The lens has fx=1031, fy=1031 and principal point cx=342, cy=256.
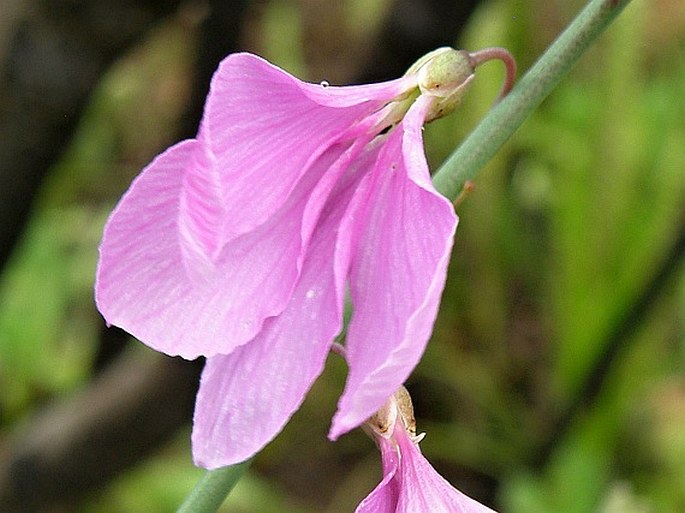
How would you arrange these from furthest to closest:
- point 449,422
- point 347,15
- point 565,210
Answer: point 347,15, point 449,422, point 565,210

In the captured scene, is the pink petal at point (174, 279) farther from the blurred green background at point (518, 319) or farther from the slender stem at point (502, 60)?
the blurred green background at point (518, 319)

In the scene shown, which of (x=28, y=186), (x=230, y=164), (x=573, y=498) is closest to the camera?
(x=230, y=164)

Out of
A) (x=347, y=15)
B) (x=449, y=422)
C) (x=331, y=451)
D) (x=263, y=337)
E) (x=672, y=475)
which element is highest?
(x=263, y=337)

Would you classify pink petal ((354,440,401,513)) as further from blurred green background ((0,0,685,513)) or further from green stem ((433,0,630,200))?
blurred green background ((0,0,685,513))

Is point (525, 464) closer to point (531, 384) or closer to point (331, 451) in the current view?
point (531, 384)

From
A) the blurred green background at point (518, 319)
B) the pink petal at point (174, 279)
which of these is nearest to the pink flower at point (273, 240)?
the pink petal at point (174, 279)

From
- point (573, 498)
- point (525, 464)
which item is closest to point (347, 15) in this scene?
point (525, 464)

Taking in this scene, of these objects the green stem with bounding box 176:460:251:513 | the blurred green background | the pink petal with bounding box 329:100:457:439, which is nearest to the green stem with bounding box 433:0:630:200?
the pink petal with bounding box 329:100:457:439
